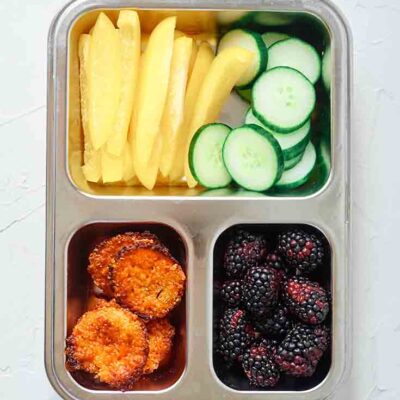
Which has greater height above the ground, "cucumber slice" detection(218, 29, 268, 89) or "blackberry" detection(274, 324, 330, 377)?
"cucumber slice" detection(218, 29, 268, 89)

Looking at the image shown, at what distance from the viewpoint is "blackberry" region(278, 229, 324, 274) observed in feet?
4.63

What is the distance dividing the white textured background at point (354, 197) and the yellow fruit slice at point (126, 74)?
0.72 ft

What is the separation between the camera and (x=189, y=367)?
1427 millimetres

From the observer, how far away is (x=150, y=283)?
1.45 m

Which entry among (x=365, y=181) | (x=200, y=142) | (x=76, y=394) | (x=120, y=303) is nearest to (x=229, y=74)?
(x=200, y=142)

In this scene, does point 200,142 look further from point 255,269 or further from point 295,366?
point 295,366

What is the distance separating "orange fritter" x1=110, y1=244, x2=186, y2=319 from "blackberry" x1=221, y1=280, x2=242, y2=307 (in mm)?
83

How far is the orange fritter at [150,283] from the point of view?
1440mm

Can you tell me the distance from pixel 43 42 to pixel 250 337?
0.75 metres

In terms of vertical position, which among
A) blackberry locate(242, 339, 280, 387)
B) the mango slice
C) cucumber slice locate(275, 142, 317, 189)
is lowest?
blackberry locate(242, 339, 280, 387)

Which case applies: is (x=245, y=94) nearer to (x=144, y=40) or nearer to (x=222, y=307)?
(x=144, y=40)

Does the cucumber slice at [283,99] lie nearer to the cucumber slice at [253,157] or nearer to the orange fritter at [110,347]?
the cucumber slice at [253,157]

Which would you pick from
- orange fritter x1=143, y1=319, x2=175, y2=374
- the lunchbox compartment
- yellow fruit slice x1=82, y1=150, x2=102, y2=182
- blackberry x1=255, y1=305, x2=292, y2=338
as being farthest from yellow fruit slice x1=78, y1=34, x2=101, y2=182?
blackberry x1=255, y1=305, x2=292, y2=338

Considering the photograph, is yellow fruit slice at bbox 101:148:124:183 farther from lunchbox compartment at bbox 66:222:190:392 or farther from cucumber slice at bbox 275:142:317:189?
cucumber slice at bbox 275:142:317:189
